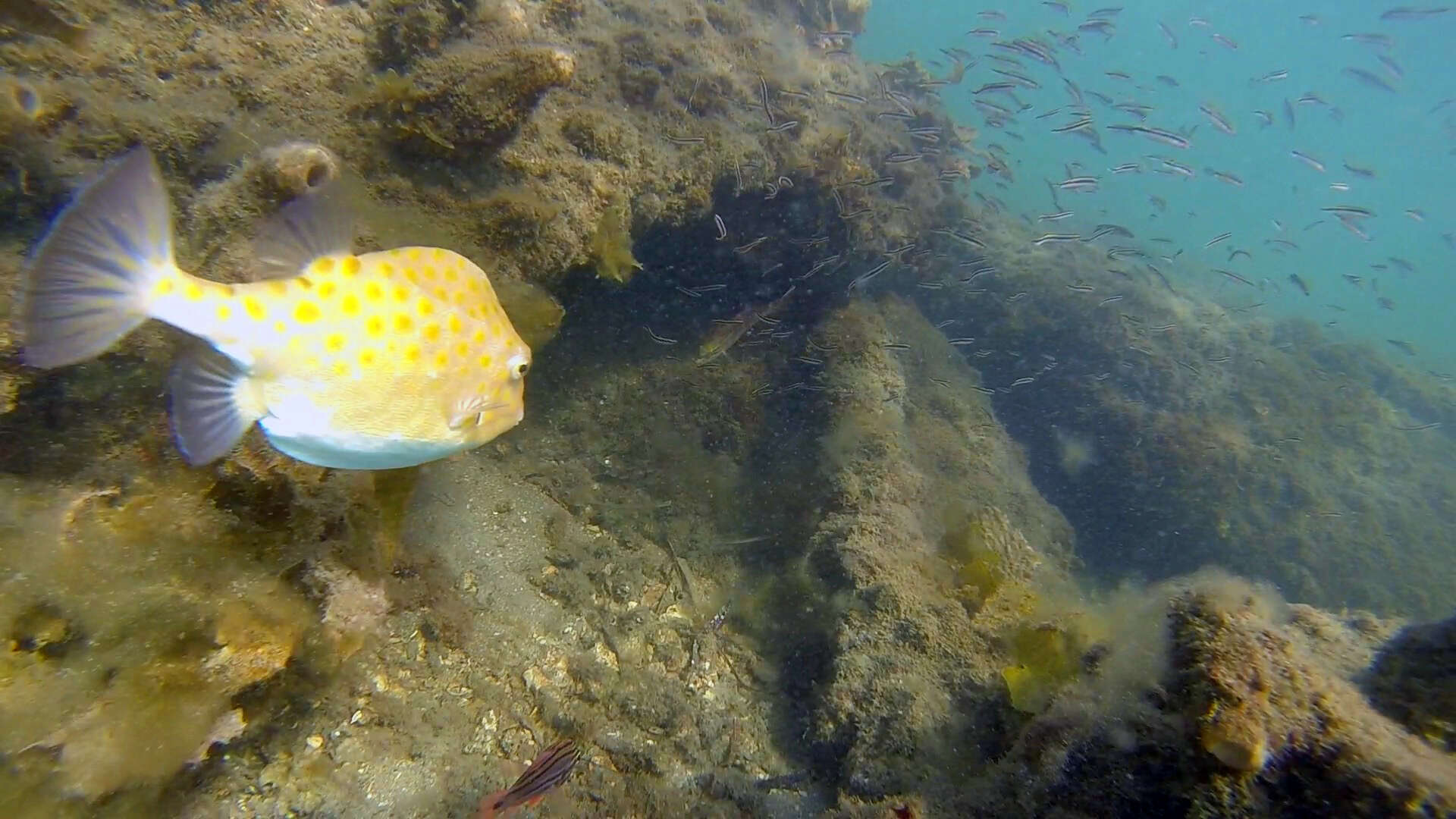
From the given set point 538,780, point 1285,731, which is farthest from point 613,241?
point 1285,731

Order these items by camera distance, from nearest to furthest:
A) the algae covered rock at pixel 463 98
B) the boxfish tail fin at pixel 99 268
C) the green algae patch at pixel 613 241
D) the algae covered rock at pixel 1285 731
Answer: the boxfish tail fin at pixel 99 268, the algae covered rock at pixel 1285 731, the algae covered rock at pixel 463 98, the green algae patch at pixel 613 241

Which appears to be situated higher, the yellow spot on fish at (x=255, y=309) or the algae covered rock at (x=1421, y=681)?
the yellow spot on fish at (x=255, y=309)

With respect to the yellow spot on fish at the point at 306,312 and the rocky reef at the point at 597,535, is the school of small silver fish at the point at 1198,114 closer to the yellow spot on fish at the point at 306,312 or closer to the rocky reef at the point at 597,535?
the rocky reef at the point at 597,535

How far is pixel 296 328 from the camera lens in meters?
1.65

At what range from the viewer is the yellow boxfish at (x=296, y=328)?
1.50 meters

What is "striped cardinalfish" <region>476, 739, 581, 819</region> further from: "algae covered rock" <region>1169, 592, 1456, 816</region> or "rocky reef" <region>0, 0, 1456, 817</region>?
"algae covered rock" <region>1169, 592, 1456, 816</region>

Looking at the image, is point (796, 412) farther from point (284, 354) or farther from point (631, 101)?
point (284, 354)

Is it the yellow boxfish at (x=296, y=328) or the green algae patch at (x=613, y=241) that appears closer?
the yellow boxfish at (x=296, y=328)

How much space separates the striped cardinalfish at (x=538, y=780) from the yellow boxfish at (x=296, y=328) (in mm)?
1763

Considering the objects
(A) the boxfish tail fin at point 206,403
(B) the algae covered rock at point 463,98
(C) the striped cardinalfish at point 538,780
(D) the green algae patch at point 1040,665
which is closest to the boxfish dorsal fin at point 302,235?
(A) the boxfish tail fin at point 206,403

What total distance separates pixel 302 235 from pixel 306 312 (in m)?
0.24

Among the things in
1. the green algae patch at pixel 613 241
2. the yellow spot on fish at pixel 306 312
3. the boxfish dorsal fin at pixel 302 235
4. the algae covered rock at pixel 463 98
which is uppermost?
the boxfish dorsal fin at pixel 302 235

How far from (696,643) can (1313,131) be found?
154316 mm

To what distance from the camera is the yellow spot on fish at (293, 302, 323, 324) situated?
1647 mm
